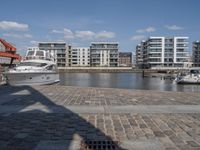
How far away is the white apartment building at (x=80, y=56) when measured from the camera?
153 meters

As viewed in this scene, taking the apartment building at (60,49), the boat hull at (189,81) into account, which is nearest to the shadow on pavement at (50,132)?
the boat hull at (189,81)

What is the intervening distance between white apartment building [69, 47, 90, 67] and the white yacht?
11945 centimetres

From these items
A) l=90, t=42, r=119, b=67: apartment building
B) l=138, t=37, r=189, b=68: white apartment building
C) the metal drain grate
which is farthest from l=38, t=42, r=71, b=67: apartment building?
the metal drain grate

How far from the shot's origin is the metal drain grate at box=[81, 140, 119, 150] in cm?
465

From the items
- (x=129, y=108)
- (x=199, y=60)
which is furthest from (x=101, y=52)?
(x=129, y=108)

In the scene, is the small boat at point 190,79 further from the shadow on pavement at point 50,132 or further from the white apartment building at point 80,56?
the white apartment building at point 80,56

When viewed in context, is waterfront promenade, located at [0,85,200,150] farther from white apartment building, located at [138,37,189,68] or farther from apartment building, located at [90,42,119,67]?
apartment building, located at [90,42,119,67]

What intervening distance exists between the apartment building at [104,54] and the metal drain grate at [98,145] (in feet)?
447

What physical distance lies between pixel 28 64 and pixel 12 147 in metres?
25.5

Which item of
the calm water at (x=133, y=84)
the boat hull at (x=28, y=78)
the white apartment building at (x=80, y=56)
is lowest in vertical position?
the calm water at (x=133, y=84)

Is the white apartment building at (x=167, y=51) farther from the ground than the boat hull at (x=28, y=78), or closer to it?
farther from the ground

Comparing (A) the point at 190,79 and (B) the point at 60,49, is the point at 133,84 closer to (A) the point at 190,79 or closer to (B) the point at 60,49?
(A) the point at 190,79

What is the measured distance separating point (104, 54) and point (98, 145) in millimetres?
137421

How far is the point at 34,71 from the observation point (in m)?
27.9
